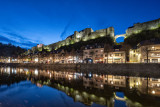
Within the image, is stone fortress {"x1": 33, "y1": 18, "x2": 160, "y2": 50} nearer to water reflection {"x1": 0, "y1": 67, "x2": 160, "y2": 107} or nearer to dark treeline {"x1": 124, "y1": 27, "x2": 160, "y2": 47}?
dark treeline {"x1": 124, "y1": 27, "x2": 160, "y2": 47}

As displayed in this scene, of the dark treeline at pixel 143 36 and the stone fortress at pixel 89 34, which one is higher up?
the stone fortress at pixel 89 34

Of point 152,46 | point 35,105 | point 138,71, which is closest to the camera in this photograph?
point 35,105

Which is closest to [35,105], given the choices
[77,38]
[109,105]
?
[109,105]

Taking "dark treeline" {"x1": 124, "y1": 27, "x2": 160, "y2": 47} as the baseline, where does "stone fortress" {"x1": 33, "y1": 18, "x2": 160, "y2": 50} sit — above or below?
above

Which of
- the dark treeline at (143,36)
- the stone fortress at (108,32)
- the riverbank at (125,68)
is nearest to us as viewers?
the riverbank at (125,68)

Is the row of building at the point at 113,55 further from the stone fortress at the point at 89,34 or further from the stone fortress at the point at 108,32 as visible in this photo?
the stone fortress at the point at 89,34

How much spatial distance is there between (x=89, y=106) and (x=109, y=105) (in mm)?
1413

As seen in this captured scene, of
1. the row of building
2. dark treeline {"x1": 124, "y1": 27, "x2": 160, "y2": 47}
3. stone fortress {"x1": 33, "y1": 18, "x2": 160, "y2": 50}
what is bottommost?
the row of building

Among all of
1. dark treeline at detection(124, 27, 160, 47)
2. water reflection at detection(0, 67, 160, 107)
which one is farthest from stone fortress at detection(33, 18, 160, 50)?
water reflection at detection(0, 67, 160, 107)

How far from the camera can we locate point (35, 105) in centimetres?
687

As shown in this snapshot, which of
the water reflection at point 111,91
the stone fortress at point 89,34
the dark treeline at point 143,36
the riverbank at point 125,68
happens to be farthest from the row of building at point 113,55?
the stone fortress at point 89,34

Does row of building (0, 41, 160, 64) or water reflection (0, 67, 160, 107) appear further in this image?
row of building (0, 41, 160, 64)

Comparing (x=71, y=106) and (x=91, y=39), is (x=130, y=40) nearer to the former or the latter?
(x=91, y=39)

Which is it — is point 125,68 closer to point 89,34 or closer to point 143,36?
point 143,36
